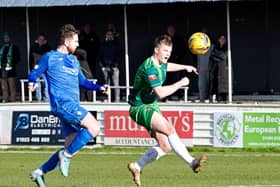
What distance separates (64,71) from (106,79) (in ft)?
44.9

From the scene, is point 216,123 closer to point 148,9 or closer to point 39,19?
point 148,9

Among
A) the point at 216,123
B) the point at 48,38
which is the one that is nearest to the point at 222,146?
the point at 216,123

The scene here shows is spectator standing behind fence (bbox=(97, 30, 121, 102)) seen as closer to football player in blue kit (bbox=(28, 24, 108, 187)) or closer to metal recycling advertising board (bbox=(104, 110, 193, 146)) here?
metal recycling advertising board (bbox=(104, 110, 193, 146))

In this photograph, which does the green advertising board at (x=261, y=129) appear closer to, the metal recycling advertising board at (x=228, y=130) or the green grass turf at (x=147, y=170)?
the metal recycling advertising board at (x=228, y=130)

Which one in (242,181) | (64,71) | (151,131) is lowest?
(242,181)

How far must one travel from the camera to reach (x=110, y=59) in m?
26.3

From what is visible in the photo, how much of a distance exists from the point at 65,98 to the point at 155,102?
131 cm

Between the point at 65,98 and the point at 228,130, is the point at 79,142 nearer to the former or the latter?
the point at 65,98

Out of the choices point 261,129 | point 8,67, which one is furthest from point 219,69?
point 8,67

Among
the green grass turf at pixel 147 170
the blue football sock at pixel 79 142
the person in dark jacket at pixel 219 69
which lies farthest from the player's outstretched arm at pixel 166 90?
the person in dark jacket at pixel 219 69

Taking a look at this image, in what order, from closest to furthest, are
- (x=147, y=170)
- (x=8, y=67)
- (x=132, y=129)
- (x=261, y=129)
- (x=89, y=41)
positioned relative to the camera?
1. (x=147, y=170)
2. (x=261, y=129)
3. (x=132, y=129)
4. (x=89, y=41)
5. (x=8, y=67)

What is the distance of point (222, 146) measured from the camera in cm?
2178

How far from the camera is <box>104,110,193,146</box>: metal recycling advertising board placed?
22.0 meters

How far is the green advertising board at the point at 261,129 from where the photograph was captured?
2116 centimetres
